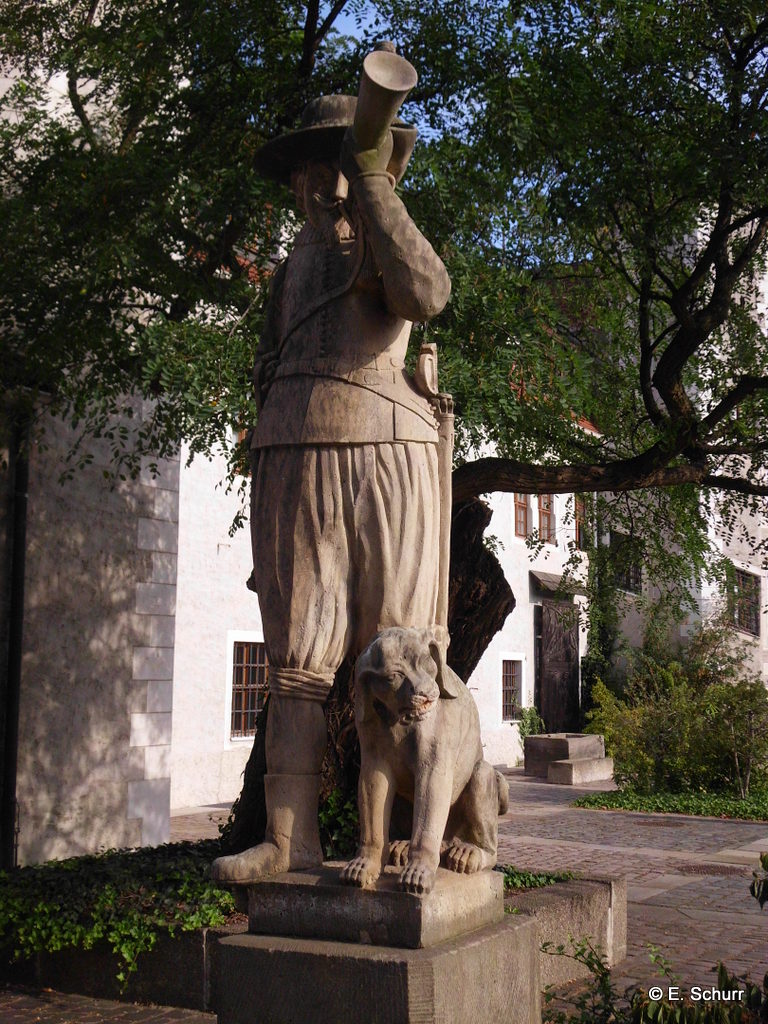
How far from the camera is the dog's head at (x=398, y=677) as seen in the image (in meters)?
3.71

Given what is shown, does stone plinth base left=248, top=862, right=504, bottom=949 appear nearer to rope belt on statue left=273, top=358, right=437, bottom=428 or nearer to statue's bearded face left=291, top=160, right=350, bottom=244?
rope belt on statue left=273, top=358, right=437, bottom=428

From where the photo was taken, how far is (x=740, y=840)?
492 inches

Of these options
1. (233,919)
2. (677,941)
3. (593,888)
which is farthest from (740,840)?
(233,919)

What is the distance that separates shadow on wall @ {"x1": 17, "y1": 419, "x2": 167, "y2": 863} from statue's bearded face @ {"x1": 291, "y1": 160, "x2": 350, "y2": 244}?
6213 mm

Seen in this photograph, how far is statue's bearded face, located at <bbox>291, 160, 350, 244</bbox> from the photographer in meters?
4.54

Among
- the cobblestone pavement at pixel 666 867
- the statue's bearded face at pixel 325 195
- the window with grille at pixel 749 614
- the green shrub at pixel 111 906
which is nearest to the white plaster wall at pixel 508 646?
the window with grille at pixel 749 614

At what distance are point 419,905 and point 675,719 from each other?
13820mm

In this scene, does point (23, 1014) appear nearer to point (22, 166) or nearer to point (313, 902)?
point (313, 902)

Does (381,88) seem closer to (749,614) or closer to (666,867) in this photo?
(666,867)

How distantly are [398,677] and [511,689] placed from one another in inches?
801

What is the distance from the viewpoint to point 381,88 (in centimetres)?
391

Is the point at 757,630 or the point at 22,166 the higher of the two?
the point at 22,166

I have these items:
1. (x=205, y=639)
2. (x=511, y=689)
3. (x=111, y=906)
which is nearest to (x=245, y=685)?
(x=205, y=639)

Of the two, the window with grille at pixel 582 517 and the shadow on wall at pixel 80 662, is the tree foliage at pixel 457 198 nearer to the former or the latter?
the window with grille at pixel 582 517
